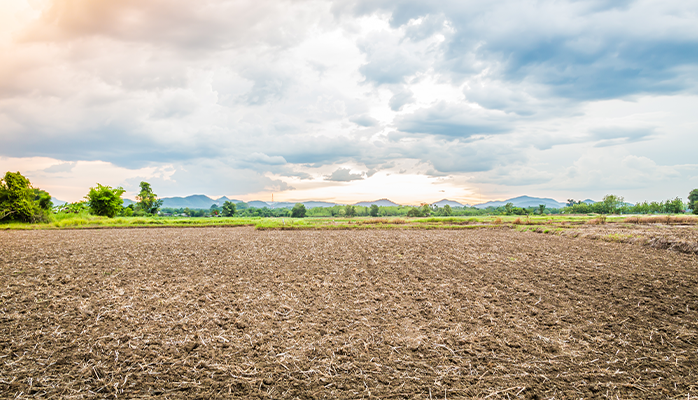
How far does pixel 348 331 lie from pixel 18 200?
45193 mm

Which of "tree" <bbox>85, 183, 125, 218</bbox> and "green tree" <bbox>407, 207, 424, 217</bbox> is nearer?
"tree" <bbox>85, 183, 125, 218</bbox>

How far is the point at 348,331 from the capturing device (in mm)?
6484

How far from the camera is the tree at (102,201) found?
1921 inches

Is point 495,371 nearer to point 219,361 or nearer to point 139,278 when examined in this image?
point 219,361

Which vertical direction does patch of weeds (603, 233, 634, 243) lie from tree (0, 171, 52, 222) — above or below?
below

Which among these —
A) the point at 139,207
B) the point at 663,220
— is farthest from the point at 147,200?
the point at 663,220

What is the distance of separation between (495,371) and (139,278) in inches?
461

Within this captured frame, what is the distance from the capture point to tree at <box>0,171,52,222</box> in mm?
32500

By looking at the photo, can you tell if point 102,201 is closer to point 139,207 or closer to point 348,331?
point 139,207

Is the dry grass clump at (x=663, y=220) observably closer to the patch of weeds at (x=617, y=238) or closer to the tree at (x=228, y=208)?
the patch of weeds at (x=617, y=238)

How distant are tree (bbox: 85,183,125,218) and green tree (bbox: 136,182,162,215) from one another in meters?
16.8

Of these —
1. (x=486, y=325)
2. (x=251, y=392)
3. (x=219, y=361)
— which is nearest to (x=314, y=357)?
(x=251, y=392)

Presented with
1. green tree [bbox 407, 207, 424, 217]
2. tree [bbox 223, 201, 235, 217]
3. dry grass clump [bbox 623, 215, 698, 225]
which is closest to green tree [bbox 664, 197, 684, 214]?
dry grass clump [bbox 623, 215, 698, 225]

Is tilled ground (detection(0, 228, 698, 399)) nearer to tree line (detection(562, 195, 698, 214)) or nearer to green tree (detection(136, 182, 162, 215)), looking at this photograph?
green tree (detection(136, 182, 162, 215))
